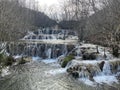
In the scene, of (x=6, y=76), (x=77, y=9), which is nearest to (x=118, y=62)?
(x=6, y=76)

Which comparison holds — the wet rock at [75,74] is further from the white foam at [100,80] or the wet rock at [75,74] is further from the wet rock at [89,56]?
the wet rock at [89,56]

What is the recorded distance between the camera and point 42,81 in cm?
1327

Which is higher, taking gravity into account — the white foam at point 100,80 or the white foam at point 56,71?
the white foam at point 56,71

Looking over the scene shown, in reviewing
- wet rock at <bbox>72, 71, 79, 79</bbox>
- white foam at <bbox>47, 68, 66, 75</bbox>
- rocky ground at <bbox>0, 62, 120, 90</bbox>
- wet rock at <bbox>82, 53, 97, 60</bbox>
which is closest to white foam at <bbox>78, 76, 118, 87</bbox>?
rocky ground at <bbox>0, 62, 120, 90</bbox>

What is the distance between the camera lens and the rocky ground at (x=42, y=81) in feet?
39.5

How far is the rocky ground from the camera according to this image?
12031mm

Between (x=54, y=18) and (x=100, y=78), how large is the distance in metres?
47.7

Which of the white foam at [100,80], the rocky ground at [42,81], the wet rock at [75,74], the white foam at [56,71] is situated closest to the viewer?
the rocky ground at [42,81]

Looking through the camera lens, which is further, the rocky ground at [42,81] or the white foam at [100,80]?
the white foam at [100,80]

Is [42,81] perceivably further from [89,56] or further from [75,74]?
[89,56]

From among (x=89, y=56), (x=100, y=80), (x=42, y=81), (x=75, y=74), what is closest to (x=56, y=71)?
(x=75, y=74)

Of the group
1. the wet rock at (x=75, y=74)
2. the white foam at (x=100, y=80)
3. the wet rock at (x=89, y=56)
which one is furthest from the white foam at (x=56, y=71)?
the wet rock at (x=89, y=56)

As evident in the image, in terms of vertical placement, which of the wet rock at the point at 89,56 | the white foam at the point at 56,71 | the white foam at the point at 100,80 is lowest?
the white foam at the point at 100,80

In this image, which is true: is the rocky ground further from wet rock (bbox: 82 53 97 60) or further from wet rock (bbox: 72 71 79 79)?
wet rock (bbox: 82 53 97 60)
